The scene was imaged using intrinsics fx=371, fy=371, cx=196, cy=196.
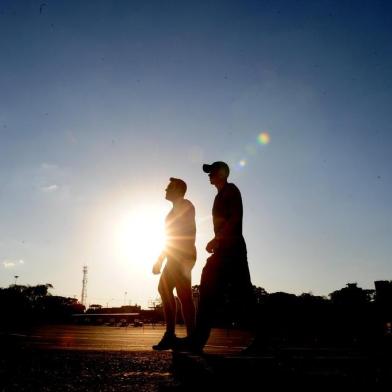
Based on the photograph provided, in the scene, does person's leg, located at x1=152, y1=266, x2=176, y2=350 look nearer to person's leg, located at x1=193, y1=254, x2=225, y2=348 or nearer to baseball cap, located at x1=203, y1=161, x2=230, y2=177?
person's leg, located at x1=193, y1=254, x2=225, y2=348

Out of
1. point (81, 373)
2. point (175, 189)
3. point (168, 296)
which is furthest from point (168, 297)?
point (81, 373)

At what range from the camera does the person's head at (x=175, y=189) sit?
5844mm

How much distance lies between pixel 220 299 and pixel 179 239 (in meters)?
1.55

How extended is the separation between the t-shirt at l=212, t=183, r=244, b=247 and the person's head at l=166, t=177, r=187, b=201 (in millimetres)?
1246

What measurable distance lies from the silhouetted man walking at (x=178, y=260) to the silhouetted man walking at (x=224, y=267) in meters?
1.01

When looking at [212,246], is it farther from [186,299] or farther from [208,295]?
[186,299]

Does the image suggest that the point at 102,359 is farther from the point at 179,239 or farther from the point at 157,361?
the point at 179,239

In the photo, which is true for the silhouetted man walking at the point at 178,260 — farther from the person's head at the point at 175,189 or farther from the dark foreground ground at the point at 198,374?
the dark foreground ground at the point at 198,374

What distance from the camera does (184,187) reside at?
593cm

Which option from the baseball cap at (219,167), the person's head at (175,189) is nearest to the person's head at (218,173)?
the baseball cap at (219,167)

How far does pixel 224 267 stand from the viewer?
427cm

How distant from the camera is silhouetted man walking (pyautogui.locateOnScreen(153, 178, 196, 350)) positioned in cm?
530

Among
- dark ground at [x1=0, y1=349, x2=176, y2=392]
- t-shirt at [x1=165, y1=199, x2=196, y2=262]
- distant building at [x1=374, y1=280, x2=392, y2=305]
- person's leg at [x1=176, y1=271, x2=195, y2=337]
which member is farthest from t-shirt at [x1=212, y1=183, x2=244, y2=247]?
distant building at [x1=374, y1=280, x2=392, y2=305]

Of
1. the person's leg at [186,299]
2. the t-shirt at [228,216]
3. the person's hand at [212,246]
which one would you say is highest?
the t-shirt at [228,216]
